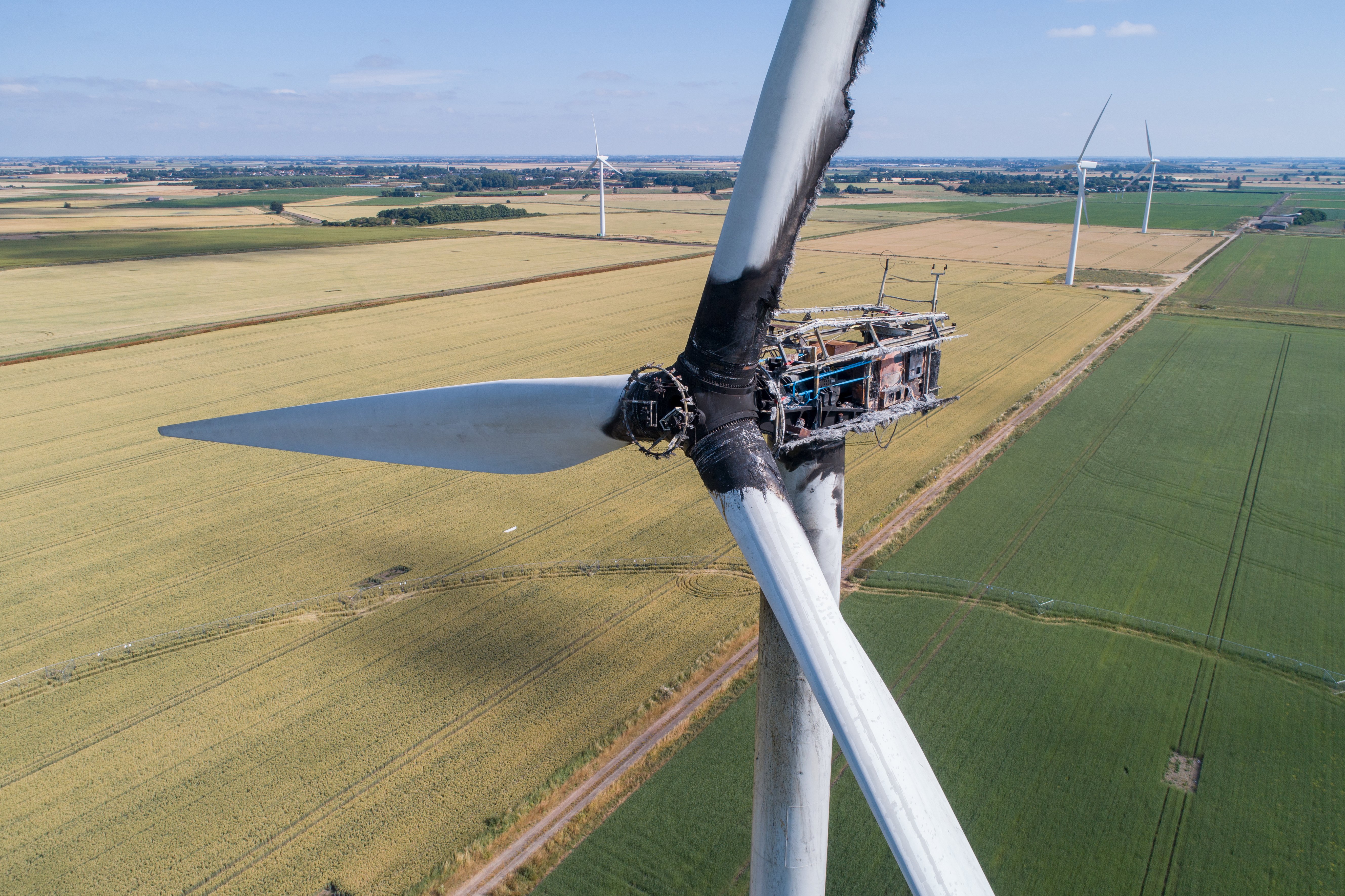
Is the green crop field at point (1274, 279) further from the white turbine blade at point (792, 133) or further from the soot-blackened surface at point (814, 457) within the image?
the white turbine blade at point (792, 133)

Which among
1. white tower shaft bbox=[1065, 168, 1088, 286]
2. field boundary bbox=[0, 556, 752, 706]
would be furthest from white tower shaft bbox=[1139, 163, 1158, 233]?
field boundary bbox=[0, 556, 752, 706]

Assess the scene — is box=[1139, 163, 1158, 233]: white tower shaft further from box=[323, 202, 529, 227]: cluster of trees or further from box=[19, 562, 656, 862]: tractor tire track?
box=[19, 562, 656, 862]: tractor tire track

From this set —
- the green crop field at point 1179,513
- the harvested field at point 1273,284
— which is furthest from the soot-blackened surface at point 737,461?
the harvested field at point 1273,284

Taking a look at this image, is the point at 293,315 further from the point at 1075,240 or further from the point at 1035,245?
the point at 1035,245

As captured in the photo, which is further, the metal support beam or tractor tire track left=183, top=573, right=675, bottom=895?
tractor tire track left=183, top=573, right=675, bottom=895

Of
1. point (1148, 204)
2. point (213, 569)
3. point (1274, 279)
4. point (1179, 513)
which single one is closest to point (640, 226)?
point (1148, 204)

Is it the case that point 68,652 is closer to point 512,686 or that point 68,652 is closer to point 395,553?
point 395,553

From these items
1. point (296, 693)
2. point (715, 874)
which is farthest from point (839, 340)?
point (296, 693)
